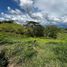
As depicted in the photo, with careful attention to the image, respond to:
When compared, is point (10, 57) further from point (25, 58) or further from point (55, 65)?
point (55, 65)

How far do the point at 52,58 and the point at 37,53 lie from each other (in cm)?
316

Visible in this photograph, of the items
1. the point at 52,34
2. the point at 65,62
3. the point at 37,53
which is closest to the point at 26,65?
the point at 37,53

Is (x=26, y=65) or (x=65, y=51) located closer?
(x=26, y=65)

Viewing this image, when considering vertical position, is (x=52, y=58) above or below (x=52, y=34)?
above

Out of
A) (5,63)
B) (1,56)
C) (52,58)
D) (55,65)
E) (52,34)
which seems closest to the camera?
(55,65)

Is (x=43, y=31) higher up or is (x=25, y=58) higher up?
(x=25, y=58)

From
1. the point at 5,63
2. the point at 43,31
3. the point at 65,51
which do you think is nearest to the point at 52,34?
the point at 43,31

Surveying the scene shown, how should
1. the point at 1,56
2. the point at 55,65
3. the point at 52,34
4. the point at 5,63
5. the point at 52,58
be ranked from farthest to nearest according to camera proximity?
1. the point at 52,34
2. the point at 1,56
3. the point at 5,63
4. the point at 52,58
5. the point at 55,65

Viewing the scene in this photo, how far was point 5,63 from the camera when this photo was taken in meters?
25.1

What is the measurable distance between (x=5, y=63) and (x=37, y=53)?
510cm

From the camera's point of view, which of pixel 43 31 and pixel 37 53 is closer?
pixel 37 53

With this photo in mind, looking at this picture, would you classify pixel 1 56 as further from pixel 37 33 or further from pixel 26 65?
pixel 37 33

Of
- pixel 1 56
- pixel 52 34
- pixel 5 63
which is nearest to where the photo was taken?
pixel 5 63

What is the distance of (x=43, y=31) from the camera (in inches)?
2763
